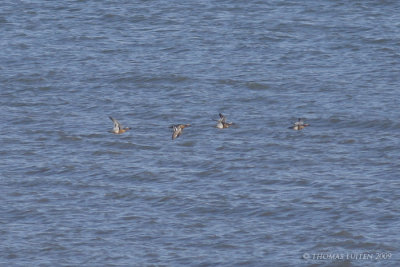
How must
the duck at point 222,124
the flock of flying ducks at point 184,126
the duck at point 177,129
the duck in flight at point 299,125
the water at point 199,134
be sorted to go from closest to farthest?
the water at point 199,134 < the duck at point 177,129 < the flock of flying ducks at point 184,126 < the duck at point 222,124 < the duck in flight at point 299,125

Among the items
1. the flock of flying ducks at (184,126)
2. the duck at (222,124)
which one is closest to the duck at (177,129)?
the flock of flying ducks at (184,126)

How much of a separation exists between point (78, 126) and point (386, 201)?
1252 cm

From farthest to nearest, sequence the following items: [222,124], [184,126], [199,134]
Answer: [199,134], [222,124], [184,126]

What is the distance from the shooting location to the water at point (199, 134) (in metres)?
30.4

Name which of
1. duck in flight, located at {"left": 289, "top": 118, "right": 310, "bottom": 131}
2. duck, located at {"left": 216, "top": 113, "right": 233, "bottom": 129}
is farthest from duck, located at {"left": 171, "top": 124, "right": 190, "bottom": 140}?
duck in flight, located at {"left": 289, "top": 118, "right": 310, "bottom": 131}

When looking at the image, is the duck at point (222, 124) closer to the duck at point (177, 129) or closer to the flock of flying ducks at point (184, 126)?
the flock of flying ducks at point (184, 126)

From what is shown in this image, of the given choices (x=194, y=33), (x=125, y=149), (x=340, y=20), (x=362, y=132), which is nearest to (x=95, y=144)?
(x=125, y=149)

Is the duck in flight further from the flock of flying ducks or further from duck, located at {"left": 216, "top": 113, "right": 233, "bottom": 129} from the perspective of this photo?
duck, located at {"left": 216, "top": 113, "right": 233, "bottom": 129}

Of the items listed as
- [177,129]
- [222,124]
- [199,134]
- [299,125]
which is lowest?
[199,134]

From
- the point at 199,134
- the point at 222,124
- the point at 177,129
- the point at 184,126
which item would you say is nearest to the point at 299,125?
the point at 222,124

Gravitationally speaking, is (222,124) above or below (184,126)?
below

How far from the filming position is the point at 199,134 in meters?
38.2

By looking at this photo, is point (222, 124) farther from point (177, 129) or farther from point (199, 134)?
point (177, 129)

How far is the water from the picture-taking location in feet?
99.7
